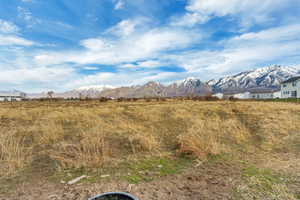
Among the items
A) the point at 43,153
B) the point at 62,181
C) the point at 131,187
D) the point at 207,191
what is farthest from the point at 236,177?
the point at 43,153

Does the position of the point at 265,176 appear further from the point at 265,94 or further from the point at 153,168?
the point at 265,94

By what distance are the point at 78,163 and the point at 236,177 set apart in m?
3.15

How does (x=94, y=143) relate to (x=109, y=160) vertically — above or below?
above

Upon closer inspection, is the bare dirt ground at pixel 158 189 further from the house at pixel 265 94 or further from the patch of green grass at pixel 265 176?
the house at pixel 265 94

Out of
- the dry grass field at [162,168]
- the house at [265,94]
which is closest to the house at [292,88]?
the house at [265,94]

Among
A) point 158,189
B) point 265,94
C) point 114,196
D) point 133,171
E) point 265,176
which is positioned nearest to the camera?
point 114,196

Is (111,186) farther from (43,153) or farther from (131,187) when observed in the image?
(43,153)

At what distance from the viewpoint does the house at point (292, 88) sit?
127 feet

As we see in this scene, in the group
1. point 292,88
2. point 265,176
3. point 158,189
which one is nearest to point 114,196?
point 158,189

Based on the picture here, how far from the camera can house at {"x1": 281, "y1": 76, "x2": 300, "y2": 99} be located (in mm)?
38769

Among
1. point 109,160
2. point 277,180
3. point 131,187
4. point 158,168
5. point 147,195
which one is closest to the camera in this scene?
point 147,195

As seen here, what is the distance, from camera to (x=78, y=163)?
11.0ft

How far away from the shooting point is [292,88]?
134 feet

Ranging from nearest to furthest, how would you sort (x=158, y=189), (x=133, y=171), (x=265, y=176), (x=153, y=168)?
(x=158, y=189)
(x=265, y=176)
(x=133, y=171)
(x=153, y=168)
